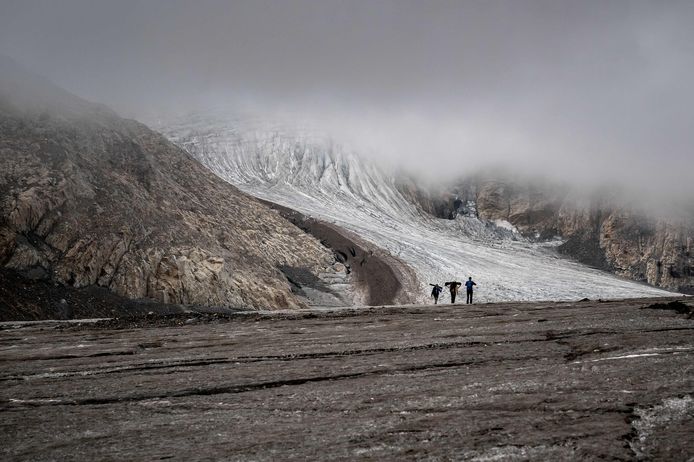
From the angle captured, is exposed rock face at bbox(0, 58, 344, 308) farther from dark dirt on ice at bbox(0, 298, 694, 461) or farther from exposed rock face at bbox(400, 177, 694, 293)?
exposed rock face at bbox(400, 177, 694, 293)

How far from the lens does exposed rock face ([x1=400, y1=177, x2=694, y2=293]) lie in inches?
3157

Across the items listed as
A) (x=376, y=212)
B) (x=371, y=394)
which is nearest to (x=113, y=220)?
(x=371, y=394)

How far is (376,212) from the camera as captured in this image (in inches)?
3169

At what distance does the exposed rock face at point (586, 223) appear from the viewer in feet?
263

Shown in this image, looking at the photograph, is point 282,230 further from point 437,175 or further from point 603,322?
point 437,175

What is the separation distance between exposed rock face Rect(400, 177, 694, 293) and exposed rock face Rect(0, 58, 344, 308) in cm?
5310

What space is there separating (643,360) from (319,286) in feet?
118

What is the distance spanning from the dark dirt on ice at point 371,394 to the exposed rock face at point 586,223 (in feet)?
242

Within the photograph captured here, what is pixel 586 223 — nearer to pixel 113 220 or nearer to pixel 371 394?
pixel 113 220

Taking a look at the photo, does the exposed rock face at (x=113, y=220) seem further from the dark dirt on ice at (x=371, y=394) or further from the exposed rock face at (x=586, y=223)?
the exposed rock face at (x=586, y=223)

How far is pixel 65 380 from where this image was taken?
10.3m

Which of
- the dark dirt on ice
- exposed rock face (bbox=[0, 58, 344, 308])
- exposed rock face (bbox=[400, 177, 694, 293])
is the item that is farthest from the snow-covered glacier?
the dark dirt on ice

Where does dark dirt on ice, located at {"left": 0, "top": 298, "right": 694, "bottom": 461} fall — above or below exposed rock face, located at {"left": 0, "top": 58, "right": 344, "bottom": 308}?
below

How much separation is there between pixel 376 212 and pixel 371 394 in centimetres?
7264
